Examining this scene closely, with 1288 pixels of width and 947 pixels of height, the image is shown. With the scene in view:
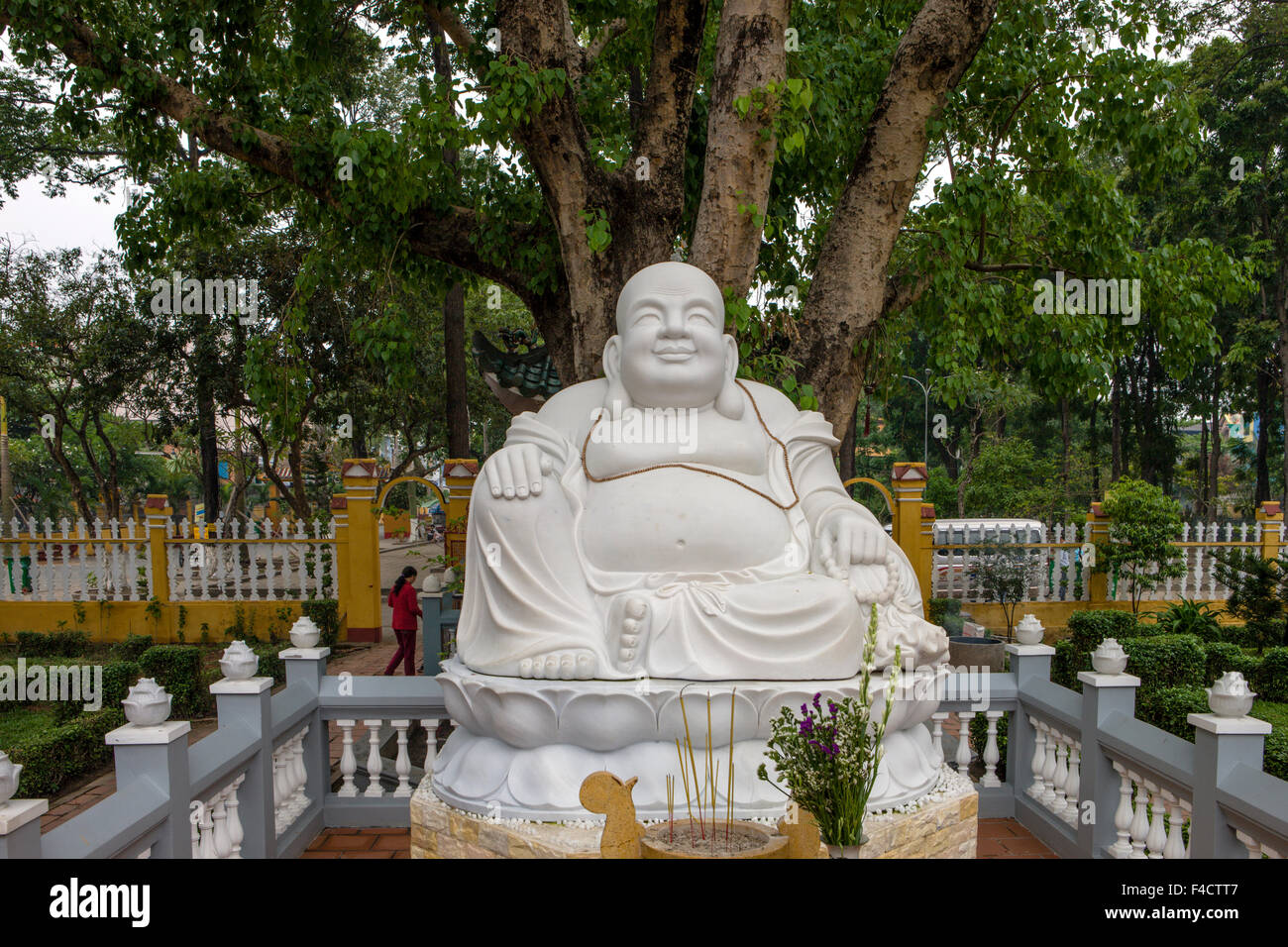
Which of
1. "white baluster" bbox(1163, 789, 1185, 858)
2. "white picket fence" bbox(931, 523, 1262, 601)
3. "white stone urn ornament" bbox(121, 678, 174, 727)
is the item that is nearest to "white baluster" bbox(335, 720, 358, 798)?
"white stone urn ornament" bbox(121, 678, 174, 727)

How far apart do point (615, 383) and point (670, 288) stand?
46 cm

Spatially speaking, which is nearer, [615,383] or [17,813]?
[17,813]

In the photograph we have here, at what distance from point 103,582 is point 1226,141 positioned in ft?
58.8

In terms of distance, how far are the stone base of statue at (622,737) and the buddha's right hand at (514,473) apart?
68 centimetres

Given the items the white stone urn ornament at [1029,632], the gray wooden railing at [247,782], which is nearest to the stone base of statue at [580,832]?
the gray wooden railing at [247,782]

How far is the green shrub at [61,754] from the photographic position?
524 centimetres

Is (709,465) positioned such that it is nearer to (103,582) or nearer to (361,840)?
(361,840)

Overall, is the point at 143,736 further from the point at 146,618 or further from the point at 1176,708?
the point at 146,618

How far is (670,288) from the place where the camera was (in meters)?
3.86

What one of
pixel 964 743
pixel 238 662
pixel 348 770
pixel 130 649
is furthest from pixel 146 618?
pixel 964 743

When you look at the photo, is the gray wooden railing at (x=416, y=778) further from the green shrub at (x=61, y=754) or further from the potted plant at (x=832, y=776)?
the green shrub at (x=61, y=754)

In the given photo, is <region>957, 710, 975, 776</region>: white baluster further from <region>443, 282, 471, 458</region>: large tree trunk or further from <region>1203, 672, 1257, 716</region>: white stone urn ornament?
<region>443, 282, 471, 458</region>: large tree trunk

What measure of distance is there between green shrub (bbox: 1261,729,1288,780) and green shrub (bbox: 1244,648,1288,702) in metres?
2.57

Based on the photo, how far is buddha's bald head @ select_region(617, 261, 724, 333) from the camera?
12.6ft
